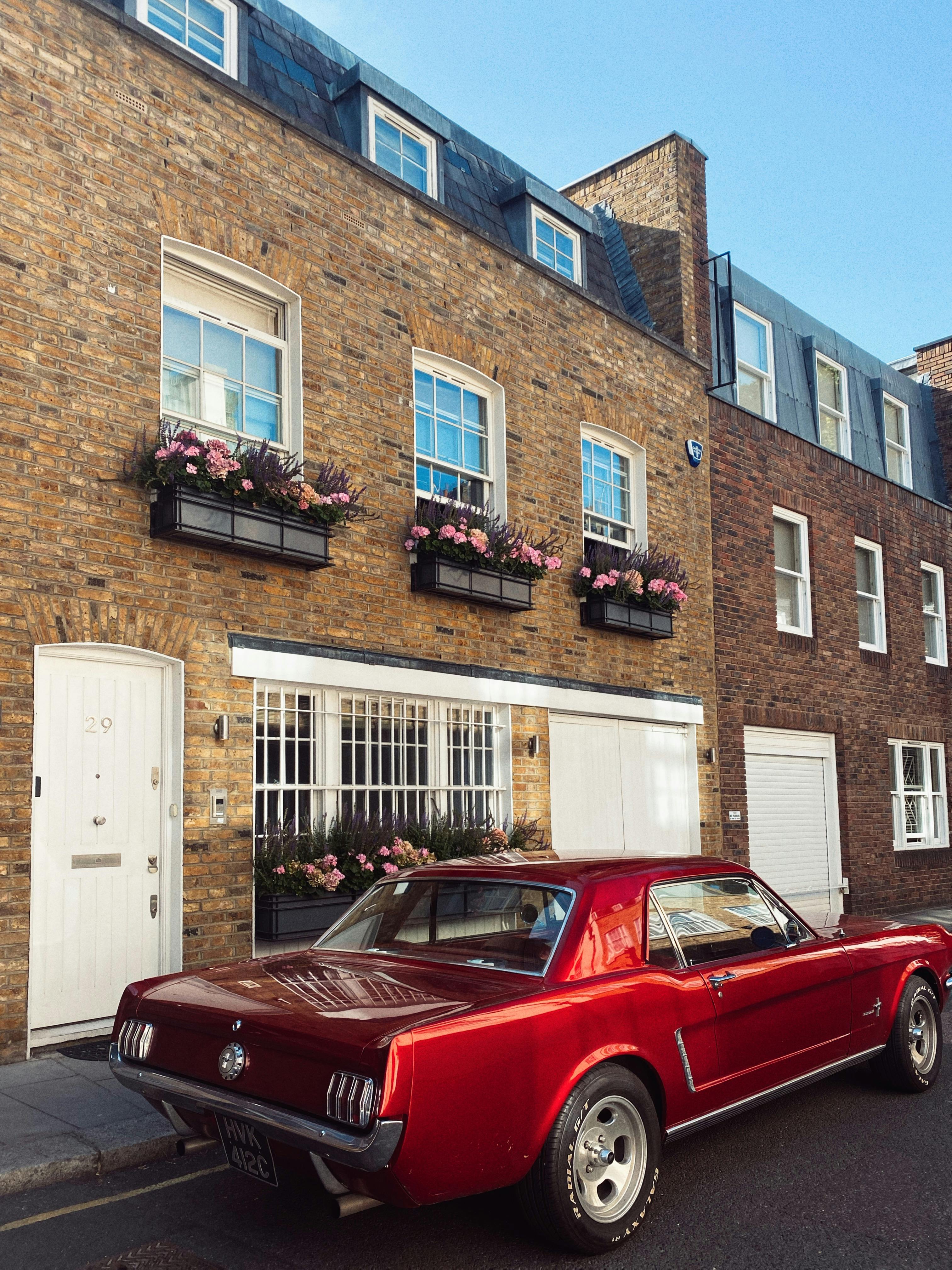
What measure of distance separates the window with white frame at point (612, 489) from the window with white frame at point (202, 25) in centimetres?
494

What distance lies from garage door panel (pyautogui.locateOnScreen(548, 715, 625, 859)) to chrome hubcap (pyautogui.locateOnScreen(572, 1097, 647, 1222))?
20.8ft

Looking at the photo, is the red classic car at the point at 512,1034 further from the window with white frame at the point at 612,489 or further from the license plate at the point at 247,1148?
the window with white frame at the point at 612,489

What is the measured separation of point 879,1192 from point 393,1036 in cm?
237

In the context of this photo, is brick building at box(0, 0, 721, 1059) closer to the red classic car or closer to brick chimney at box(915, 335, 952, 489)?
the red classic car

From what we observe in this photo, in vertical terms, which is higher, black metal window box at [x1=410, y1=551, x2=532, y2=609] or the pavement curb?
black metal window box at [x1=410, y1=551, x2=532, y2=609]

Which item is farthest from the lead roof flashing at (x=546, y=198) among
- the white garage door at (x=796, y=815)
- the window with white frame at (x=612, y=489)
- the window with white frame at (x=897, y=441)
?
the window with white frame at (x=897, y=441)

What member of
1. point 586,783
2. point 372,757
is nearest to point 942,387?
point 586,783

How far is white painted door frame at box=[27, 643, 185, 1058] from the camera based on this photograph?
7496 millimetres

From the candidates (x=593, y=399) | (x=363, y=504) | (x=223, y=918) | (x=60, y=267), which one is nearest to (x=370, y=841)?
(x=223, y=918)

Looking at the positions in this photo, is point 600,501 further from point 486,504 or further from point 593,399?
point 486,504

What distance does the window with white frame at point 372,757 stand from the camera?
333 inches

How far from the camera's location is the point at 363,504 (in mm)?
9266

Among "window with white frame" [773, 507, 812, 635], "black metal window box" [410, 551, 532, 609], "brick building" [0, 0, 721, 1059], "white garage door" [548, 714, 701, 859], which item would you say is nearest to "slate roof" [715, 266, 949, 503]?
"window with white frame" [773, 507, 812, 635]

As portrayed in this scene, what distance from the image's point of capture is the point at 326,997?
4.11 metres
